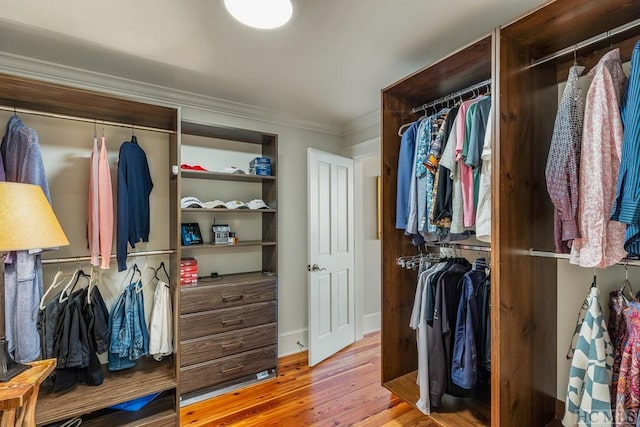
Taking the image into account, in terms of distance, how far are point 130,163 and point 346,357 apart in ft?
8.11

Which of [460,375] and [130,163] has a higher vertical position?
[130,163]

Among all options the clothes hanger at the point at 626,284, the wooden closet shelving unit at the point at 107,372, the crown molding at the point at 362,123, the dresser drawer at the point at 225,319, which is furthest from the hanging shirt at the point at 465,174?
the wooden closet shelving unit at the point at 107,372

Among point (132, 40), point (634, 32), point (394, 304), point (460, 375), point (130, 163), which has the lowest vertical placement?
point (460, 375)

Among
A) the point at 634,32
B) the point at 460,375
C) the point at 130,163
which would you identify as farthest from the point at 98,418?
the point at 634,32

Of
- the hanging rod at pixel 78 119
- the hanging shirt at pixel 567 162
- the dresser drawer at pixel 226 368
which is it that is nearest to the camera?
the hanging shirt at pixel 567 162

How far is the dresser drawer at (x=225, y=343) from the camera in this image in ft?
7.23

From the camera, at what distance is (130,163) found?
2102 mm

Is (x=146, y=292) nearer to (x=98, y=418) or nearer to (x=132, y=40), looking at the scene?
(x=98, y=418)

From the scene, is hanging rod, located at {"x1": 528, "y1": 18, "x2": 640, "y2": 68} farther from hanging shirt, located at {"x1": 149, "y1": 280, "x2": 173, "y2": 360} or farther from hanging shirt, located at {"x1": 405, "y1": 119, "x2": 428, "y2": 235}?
hanging shirt, located at {"x1": 149, "y1": 280, "x2": 173, "y2": 360}

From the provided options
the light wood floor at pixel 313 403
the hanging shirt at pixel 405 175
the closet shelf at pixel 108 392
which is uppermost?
the hanging shirt at pixel 405 175

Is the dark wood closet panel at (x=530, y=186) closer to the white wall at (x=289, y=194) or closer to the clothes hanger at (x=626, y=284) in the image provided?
the clothes hanger at (x=626, y=284)

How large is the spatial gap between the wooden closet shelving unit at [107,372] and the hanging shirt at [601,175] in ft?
7.33

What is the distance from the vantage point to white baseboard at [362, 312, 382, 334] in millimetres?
3473

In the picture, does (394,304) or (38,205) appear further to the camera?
(394,304)
